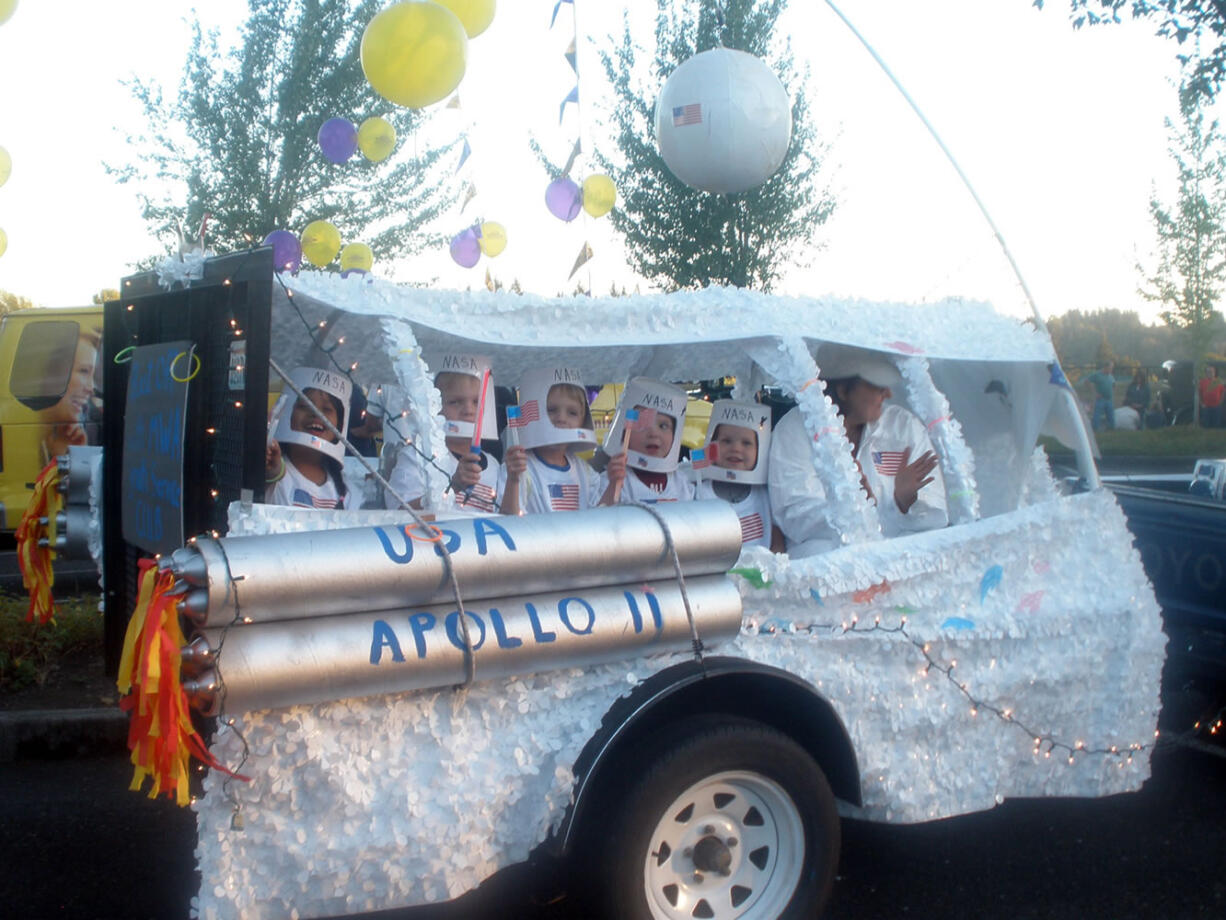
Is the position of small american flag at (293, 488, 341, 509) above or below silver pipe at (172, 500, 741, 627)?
above

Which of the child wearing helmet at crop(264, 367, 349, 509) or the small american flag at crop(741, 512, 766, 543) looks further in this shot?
the small american flag at crop(741, 512, 766, 543)

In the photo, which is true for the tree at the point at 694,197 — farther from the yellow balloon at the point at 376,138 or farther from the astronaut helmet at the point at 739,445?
the astronaut helmet at the point at 739,445

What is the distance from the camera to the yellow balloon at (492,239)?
10.4 metres

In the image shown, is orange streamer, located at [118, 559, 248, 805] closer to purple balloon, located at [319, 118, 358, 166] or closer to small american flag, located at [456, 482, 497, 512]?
small american flag, located at [456, 482, 497, 512]

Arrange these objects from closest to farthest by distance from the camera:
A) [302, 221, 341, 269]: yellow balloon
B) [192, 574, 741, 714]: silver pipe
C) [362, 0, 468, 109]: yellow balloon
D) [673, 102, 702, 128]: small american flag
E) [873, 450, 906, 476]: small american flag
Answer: [192, 574, 741, 714]: silver pipe, [873, 450, 906, 476]: small american flag, [362, 0, 468, 109]: yellow balloon, [673, 102, 702, 128]: small american flag, [302, 221, 341, 269]: yellow balloon

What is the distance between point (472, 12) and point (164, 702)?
181 inches

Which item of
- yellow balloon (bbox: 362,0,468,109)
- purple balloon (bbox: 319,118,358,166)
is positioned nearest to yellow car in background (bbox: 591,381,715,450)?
purple balloon (bbox: 319,118,358,166)

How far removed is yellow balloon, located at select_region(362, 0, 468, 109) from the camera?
5.27 meters

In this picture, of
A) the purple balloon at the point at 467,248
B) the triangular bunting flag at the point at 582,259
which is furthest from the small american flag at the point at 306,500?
the purple balloon at the point at 467,248

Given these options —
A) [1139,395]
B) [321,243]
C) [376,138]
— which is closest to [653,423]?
[376,138]

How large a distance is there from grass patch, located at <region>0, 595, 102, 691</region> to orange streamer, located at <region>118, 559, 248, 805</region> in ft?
10.9

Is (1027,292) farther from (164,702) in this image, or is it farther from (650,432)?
(164,702)

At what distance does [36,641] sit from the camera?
5738 mm

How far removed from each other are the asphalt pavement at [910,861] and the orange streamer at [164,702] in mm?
1057
